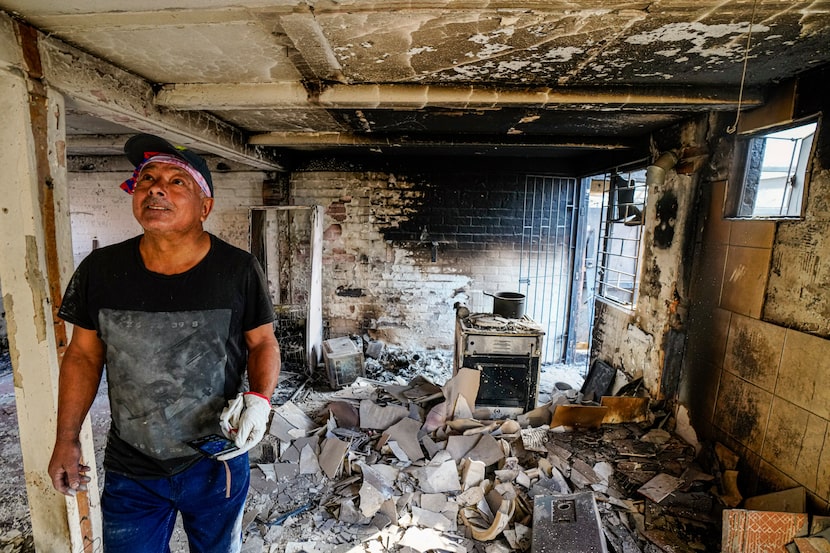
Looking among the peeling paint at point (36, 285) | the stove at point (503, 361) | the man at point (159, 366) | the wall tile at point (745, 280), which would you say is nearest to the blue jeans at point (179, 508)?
the man at point (159, 366)

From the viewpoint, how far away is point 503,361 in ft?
11.1

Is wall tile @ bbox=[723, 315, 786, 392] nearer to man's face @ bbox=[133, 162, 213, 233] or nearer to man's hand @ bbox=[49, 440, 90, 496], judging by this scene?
man's face @ bbox=[133, 162, 213, 233]

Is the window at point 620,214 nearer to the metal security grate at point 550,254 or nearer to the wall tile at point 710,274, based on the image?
the metal security grate at point 550,254

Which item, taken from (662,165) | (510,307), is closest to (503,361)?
(510,307)

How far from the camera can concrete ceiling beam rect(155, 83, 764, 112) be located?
89.3 inches

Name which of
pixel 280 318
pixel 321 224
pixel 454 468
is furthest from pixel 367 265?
pixel 454 468

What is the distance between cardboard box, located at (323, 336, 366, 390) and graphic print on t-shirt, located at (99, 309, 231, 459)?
9.40 feet

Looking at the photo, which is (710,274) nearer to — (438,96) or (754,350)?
(754,350)

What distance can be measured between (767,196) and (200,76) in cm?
386

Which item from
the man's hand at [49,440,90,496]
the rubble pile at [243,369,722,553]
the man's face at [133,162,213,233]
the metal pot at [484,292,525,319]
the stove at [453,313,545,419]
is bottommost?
the rubble pile at [243,369,722,553]

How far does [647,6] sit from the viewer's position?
140 centimetres

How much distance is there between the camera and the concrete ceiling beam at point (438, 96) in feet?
7.44

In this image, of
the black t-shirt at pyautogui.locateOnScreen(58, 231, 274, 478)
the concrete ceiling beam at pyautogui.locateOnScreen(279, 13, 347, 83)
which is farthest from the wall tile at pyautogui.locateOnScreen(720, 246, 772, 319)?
the black t-shirt at pyautogui.locateOnScreen(58, 231, 274, 478)

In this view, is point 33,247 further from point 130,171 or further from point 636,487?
point 130,171
